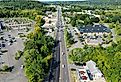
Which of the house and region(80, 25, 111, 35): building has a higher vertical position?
the house

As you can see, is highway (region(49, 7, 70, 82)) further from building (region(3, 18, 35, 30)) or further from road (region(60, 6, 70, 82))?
building (region(3, 18, 35, 30))

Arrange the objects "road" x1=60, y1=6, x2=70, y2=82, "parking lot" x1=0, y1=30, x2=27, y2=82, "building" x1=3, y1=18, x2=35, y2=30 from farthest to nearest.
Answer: "building" x1=3, y1=18, x2=35, y2=30
"parking lot" x1=0, y1=30, x2=27, y2=82
"road" x1=60, y1=6, x2=70, y2=82

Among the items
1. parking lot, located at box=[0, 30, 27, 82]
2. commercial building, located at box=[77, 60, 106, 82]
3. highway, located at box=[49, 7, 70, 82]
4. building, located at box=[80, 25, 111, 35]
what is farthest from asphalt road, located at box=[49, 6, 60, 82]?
building, located at box=[80, 25, 111, 35]

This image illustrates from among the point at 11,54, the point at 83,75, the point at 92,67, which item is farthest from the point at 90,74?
the point at 11,54

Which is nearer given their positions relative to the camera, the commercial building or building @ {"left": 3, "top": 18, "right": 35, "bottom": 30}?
the commercial building

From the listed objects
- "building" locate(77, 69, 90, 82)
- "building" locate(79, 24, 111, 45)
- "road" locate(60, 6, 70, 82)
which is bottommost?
"building" locate(79, 24, 111, 45)

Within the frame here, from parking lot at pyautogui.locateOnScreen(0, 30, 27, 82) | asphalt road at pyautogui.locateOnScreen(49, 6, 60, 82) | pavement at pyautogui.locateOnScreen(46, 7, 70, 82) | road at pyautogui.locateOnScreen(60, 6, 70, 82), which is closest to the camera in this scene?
asphalt road at pyautogui.locateOnScreen(49, 6, 60, 82)
